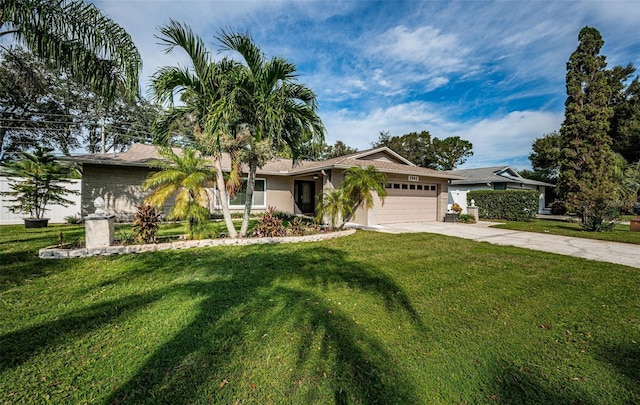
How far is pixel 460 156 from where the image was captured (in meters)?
38.8

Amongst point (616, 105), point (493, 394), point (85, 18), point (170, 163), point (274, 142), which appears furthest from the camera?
point (616, 105)

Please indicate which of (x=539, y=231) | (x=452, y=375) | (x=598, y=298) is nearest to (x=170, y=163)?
(x=452, y=375)

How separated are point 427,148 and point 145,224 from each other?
37.4 m

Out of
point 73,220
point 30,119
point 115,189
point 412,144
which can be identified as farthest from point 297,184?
point 412,144

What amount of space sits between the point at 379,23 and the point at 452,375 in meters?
11.0

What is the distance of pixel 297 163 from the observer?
28.8 feet

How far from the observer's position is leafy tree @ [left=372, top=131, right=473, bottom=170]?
121 feet

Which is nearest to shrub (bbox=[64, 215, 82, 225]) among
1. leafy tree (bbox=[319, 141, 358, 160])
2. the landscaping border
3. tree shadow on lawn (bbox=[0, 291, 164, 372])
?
the landscaping border

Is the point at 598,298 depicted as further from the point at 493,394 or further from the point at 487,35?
the point at 487,35

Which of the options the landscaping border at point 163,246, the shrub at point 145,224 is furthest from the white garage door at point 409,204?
the shrub at point 145,224

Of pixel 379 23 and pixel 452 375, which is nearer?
pixel 452 375

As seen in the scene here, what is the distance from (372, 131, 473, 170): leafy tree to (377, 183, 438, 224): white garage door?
23.2 m

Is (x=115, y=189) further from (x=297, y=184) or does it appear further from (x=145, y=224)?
(x=297, y=184)

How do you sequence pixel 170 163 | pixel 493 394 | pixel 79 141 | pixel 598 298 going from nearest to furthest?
pixel 493 394, pixel 598 298, pixel 170 163, pixel 79 141
